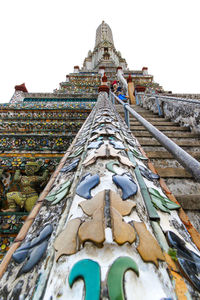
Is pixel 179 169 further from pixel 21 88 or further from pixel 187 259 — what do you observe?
pixel 21 88

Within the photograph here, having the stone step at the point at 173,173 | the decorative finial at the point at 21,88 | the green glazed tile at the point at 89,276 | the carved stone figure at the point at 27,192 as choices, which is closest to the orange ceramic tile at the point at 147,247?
the green glazed tile at the point at 89,276

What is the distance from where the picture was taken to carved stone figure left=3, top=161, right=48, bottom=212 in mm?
1534

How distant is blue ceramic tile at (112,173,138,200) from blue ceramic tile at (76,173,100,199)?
0.07 metres

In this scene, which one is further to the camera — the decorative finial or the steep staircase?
the decorative finial

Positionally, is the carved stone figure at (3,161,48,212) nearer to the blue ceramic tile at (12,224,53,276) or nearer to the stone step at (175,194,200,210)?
the blue ceramic tile at (12,224,53,276)

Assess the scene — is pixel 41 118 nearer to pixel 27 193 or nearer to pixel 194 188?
pixel 27 193

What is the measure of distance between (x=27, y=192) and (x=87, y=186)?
1274 millimetres

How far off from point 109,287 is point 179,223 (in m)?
0.52

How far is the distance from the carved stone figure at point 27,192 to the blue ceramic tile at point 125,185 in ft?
4.18

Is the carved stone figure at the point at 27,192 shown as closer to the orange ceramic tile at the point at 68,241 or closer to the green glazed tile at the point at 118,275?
the orange ceramic tile at the point at 68,241

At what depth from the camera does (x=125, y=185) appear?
1.90ft

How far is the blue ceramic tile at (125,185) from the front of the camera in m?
0.54

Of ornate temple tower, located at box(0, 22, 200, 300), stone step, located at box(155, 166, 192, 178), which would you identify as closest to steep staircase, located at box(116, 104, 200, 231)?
stone step, located at box(155, 166, 192, 178)

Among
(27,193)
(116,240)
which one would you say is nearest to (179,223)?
(116,240)
